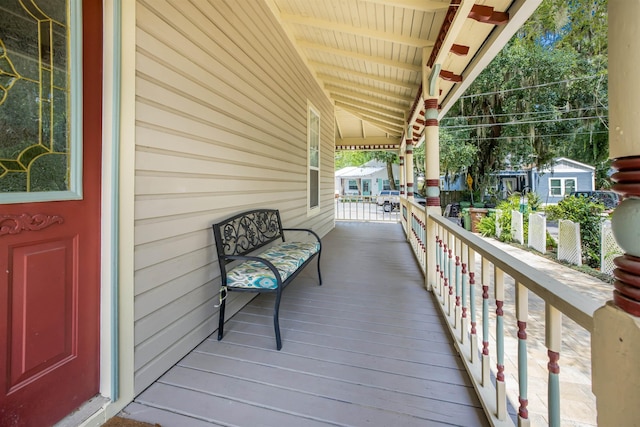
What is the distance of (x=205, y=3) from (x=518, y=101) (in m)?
13.2

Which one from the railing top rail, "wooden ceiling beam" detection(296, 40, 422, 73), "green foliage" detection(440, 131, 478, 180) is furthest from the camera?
"green foliage" detection(440, 131, 478, 180)

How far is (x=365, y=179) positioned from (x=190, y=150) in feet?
78.4

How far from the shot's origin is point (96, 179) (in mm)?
1314

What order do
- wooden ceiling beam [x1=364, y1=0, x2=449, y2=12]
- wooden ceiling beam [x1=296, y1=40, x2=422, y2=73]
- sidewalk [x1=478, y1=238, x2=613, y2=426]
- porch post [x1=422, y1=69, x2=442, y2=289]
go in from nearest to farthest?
sidewalk [x1=478, y1=238, x2=613, y2=426], wooden ceiling beam [x1=364, y1=0, x2=449, y2=12], porch post [x1=422, y1=69, x2=442, y2=289], wooden ceiling beam [x1=296, y1=40, x2=422, y2=73]

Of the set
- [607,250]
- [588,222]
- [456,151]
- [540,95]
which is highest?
[540,95]

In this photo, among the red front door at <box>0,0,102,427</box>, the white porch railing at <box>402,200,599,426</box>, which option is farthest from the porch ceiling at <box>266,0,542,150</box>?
the red front door at <box>0,0,102,427</box>

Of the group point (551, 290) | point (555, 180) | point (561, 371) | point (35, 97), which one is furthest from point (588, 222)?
point (555, 180)

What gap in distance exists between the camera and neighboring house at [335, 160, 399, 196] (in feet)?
77.3

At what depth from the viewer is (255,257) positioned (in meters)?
1.95

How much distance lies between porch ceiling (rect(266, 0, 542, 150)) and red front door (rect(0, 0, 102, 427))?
91.9 inches

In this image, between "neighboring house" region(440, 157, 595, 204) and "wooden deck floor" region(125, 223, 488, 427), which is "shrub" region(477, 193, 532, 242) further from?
"neighboring house" region(440, 157, 595, 204)

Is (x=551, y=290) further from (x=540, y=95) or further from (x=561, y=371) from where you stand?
(x=540, y=95)

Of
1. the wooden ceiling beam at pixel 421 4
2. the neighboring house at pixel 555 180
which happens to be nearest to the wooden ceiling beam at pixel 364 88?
the wooden ceiling beam at pixel 421 4

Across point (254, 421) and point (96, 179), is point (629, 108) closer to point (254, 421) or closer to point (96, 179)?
point (254, 421)
